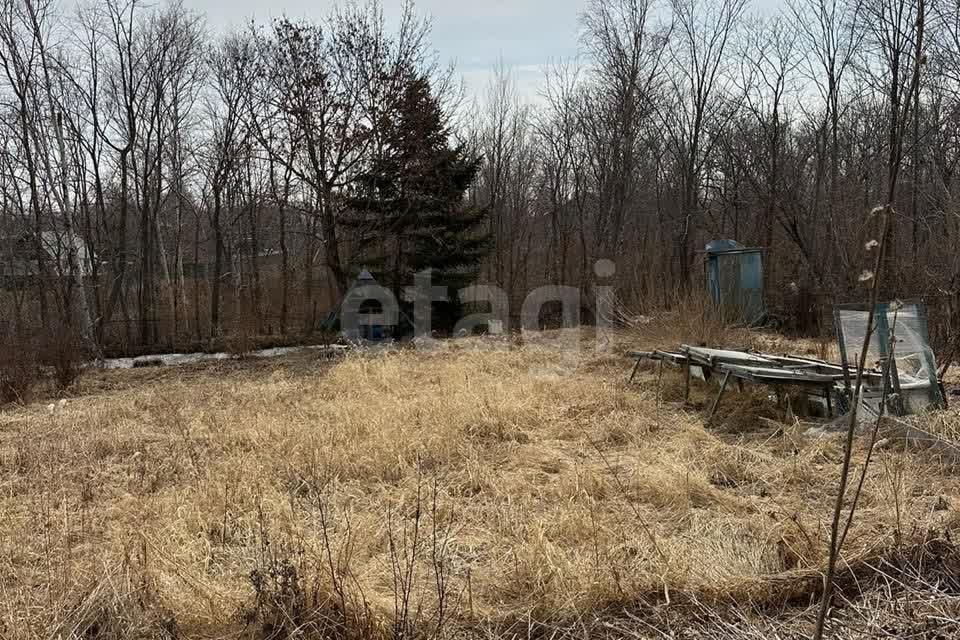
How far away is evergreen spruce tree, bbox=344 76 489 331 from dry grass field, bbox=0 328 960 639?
8.45 metres

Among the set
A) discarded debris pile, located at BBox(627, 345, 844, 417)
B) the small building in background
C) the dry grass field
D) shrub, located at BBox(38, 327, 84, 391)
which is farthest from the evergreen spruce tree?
the dry grass field

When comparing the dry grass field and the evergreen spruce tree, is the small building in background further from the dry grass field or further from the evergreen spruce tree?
the dry grass field

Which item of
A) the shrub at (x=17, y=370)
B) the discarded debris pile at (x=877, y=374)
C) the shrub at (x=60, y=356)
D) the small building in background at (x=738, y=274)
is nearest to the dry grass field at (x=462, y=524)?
the discarded debris pile at (x=877, y=374)

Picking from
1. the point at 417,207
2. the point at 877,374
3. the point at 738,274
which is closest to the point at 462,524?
the point at 877,374

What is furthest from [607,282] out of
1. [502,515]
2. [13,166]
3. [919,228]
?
[13,166]

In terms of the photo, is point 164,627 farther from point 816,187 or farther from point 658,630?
point 816,187

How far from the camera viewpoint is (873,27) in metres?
10.5

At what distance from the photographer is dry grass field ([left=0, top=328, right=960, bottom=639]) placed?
2.13m

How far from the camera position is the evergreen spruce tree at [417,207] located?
42.5ft

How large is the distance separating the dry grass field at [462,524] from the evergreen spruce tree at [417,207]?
8.45 meters

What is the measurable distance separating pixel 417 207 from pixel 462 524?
11.4m

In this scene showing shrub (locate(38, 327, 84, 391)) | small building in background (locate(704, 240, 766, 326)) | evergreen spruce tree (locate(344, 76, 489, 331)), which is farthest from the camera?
evergreen spruce tree (locate(344, 76, 489, 331))

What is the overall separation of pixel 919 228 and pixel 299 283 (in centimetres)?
1518

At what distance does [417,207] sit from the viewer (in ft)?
44.7
